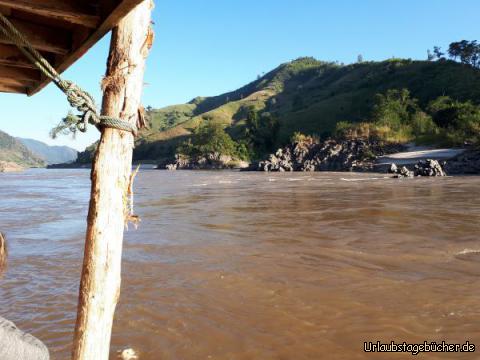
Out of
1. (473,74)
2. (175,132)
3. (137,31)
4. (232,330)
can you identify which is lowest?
(232,330)

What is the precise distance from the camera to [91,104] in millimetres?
2422

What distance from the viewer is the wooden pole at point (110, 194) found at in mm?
2432

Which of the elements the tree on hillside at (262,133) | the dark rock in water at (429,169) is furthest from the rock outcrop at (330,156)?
the tree on hillside at (262,133)

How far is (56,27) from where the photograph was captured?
9.78ft

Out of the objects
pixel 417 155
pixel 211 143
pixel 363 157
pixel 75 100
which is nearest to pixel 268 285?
pixel 75 100

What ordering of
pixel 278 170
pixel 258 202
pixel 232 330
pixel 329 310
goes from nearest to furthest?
pixel 232 330
pixel 329 310
pixel 258 202
pixel 278 170

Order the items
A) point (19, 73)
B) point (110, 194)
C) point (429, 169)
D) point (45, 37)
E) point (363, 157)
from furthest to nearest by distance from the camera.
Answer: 1. point (363, 157)
2. point (429, 169)
3. point (19, 73)
4. point (45, 37)
5. point (110, 194)

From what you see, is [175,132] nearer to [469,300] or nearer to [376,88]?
[376,88]

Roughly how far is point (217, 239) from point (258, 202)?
628cm

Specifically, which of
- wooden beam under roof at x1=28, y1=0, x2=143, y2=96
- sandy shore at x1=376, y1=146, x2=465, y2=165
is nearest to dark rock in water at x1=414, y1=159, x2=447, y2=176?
sandy shore at x1=376, y1=146, x2=465, y2=165

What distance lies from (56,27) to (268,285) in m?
3.68

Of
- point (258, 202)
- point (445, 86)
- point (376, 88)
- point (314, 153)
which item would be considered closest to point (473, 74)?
point (445, 86)

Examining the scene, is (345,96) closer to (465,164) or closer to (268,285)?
(465,164)

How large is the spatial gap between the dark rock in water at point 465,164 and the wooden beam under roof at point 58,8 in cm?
3091
